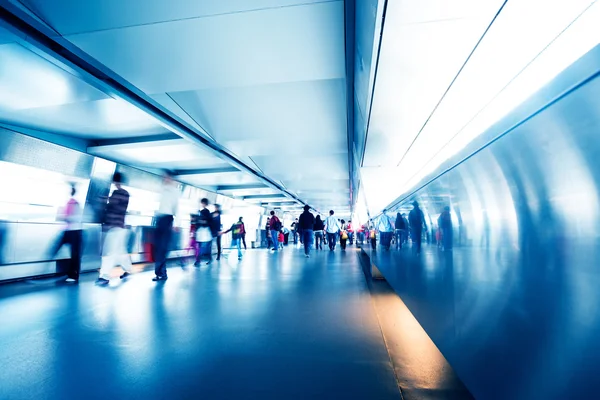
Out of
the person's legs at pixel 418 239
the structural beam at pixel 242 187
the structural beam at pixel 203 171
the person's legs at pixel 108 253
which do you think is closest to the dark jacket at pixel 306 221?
the structural beam at pixel 203 171

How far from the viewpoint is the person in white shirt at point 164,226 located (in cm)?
568

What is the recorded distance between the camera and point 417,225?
2285 mm

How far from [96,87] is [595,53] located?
579cm

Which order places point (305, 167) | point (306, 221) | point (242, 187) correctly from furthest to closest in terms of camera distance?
point (242, 187)
point (305, 167)
point (306, 221)

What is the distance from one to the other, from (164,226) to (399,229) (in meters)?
4.98

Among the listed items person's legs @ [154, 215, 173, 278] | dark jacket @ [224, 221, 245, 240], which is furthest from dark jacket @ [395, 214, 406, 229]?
dark jacket @ [224, 221, 245, 240]

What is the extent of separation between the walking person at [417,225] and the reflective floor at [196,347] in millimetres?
904

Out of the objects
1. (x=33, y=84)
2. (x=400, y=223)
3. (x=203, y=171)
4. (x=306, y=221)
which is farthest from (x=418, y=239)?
(x=203, y=171)

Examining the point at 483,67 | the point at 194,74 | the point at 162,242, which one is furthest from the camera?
the point at 162,242

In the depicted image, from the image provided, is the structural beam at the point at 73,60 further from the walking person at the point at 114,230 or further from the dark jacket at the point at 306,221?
the dark jacket at the point at 306,221

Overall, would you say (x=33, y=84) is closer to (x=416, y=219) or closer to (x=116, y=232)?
(x=116, y=232)

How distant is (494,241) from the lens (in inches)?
44.4

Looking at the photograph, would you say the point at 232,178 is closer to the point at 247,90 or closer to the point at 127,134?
the point at 127,134

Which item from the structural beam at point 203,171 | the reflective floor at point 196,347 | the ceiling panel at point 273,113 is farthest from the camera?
the structural beam at point 203,171
